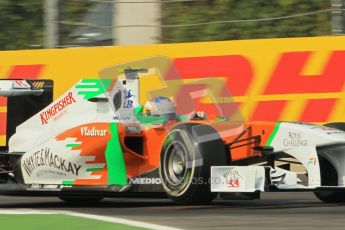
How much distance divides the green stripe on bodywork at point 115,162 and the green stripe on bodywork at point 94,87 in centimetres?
68

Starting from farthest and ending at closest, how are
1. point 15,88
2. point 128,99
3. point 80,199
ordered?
point 80,199 < point 15,88 < point 128,99

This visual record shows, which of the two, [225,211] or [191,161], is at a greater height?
[191,161]

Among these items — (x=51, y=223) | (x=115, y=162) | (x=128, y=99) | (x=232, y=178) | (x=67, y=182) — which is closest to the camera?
(x=51, y=223)

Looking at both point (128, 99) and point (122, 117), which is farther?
point (128, 99)

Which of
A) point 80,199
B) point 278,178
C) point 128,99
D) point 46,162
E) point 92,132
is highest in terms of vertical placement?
point 128,99

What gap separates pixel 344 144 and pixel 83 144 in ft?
8.47

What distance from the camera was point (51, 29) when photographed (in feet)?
51.9

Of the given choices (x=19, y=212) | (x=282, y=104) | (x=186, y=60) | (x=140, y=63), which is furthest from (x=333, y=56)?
(x=19, y=212)

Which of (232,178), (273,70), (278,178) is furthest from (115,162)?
(273,70)

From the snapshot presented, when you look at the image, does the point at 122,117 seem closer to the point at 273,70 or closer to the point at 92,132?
the point at 92,132

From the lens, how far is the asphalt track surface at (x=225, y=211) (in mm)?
8172

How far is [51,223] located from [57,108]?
280cm

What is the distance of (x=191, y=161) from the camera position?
948 centimetres

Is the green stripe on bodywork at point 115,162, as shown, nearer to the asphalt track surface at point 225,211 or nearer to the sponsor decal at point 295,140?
the asphalt track surface at point 225,211
